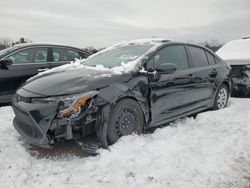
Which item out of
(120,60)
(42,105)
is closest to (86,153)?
(42,105)

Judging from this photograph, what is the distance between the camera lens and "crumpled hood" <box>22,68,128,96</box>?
322cm

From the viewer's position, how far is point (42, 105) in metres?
3.11

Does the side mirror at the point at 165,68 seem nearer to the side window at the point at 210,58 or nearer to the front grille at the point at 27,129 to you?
the side window at the point at 210,58

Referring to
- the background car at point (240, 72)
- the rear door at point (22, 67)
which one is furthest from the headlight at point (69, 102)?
the background car at point (240, 72)

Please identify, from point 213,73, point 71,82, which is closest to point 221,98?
point 213,73

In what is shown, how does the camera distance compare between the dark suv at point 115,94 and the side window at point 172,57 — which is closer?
the dark suv at point 115,94

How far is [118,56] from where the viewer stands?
439 centimetres

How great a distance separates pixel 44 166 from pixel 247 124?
3.36 metres

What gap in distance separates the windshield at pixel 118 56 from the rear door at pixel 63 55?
200cm

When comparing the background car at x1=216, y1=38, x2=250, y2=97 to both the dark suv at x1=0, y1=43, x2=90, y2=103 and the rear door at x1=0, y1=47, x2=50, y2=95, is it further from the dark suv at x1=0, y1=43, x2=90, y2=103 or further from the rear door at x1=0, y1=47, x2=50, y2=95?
the rear door at x1=0, y1=47, x2=50, y2=95

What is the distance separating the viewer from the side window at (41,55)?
617 centimetres

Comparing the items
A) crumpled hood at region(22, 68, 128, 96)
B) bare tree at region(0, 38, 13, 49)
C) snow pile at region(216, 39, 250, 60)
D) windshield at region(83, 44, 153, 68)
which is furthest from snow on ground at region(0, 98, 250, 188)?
bare tree at region(0, 38, 13, 49)

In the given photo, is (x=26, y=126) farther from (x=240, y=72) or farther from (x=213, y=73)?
(x=240, y=72)

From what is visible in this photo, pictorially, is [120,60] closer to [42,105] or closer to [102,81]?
[102,81]
